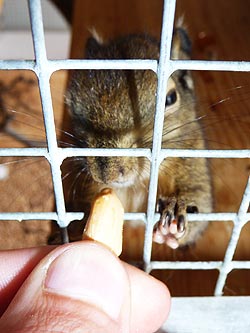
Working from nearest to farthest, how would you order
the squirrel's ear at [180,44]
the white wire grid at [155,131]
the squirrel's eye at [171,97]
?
the white wire grid at [155,131] < the squirrel's eye at [171,97] < the squirrel's ear at [180,44]

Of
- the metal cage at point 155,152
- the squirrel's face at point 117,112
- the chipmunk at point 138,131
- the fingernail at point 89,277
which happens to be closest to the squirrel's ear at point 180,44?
the chipmunk at point 138,131

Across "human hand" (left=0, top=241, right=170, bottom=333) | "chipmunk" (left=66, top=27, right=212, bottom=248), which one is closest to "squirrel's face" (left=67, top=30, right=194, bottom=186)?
"chipmunk" (left=66, top=27, right=212, bottom=248)

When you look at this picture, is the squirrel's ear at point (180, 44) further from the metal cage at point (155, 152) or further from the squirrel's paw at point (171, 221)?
the metal cage at point (155, 152)

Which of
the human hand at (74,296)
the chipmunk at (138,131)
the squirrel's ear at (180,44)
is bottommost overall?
the human hand at (74,296)

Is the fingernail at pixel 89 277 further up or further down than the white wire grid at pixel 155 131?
further down

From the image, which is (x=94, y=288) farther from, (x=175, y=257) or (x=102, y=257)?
(x=175, y=257)

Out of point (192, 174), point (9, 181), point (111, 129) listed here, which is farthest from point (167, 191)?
point (9, 181)
